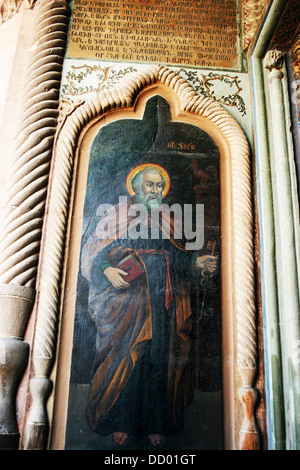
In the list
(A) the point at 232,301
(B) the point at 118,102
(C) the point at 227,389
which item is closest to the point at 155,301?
(A) the point at 232,301

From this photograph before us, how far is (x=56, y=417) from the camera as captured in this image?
11.2 feet

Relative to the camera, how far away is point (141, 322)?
3676mm

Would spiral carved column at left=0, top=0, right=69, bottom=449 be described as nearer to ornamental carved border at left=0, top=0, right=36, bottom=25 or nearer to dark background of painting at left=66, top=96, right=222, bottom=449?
ornamental carved border at left=0, top=0, right=36, bottom=25

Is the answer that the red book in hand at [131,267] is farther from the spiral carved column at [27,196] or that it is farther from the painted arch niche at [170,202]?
the spiral carved column at [27,196]

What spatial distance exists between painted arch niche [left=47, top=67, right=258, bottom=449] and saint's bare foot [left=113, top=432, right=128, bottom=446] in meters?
0.06

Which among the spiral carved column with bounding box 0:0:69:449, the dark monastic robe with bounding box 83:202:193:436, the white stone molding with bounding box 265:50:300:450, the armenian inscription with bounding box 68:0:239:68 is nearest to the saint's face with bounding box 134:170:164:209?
the dark monastic robe with bounding box 83:202:193:436

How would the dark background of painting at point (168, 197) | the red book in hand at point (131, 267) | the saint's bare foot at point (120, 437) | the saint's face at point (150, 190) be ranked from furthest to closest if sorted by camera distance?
1. the saint's face at point (150, 190)
2. the red book in hand at point (131, 267)
3. the dark background of painting at point (168, 197)
4. the saint's bare foot at point (120, 437)

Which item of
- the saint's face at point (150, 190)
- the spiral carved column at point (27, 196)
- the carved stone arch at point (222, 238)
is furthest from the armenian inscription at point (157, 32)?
the saint's face at point (150, 190)

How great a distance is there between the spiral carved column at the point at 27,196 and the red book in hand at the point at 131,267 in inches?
29.6

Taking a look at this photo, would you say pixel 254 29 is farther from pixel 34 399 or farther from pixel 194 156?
pixel 34 399

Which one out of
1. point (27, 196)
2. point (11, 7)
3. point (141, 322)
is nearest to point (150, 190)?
point (27, 196)

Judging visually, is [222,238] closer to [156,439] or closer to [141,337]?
[141,337]

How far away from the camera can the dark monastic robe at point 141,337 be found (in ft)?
11.2

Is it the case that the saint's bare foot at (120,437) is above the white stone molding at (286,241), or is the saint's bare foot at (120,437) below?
below
